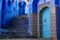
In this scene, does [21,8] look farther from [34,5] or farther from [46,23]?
[46,23]

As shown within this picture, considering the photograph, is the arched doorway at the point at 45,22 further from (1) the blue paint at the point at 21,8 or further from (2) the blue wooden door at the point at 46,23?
(1) the blue paint at the point at 21,8

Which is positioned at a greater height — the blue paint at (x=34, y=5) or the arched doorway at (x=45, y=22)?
the blue paint at (x=34, y=5)

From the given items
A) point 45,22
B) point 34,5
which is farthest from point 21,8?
point 45,22

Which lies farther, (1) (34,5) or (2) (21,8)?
(1) (34,5)

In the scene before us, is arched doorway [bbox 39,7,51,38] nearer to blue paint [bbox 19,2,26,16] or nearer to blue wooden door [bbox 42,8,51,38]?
blue wooden door [bbox 42,8,51,38]

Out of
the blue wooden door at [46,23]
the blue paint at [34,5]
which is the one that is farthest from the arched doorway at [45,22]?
the blue paint at [34,5]

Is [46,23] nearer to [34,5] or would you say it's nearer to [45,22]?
[45,22]

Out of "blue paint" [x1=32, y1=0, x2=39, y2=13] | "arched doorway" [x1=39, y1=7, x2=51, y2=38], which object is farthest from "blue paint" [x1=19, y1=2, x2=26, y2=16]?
"arched doorway" [x1=39, y1=7, x2=51, y2=38]

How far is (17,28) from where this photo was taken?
4812mm

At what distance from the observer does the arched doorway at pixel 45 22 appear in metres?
4.91

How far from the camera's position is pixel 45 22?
5.00 m

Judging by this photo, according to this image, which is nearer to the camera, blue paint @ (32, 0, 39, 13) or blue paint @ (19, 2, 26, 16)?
blue paint @ (19, 2, 26, 16)

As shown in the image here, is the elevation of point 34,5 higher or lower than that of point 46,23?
higher

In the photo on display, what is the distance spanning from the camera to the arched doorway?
4.91 meters
